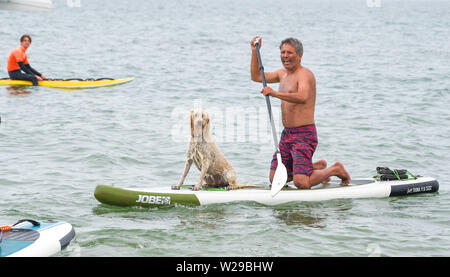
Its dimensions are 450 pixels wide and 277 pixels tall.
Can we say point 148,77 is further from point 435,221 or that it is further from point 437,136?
point 435,221

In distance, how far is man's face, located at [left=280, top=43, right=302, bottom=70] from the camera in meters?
8.10

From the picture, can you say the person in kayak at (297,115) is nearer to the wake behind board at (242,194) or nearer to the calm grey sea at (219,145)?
the wake behind board at (242,194)

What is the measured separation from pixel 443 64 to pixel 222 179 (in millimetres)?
26295

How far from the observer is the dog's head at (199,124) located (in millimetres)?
7973

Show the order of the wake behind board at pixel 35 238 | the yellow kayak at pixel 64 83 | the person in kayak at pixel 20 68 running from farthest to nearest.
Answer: the yellow kayak at pixel 64 83, the person in kayak at pixel 20 68, the wake behind board at pixel 35 238

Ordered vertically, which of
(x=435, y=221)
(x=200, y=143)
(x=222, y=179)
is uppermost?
(x=200, y=143)

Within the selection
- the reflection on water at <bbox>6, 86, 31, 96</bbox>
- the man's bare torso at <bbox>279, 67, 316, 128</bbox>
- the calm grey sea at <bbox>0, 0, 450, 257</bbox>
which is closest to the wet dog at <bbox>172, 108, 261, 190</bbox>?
the calm grey sea at <bbox>0, 0, 450, 257</bbox>

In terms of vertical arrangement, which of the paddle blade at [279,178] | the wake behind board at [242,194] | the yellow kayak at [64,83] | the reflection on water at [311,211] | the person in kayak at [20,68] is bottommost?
the reflection on water at [311,211]

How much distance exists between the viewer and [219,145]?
13.5 m

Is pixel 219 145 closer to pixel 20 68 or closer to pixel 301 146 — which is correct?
pixel 301 146

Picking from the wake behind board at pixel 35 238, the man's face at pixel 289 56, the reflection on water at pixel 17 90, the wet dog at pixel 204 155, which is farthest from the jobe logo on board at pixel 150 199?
the reflection on water at pixel 17 90

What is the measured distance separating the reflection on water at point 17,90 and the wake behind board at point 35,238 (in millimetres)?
12532
